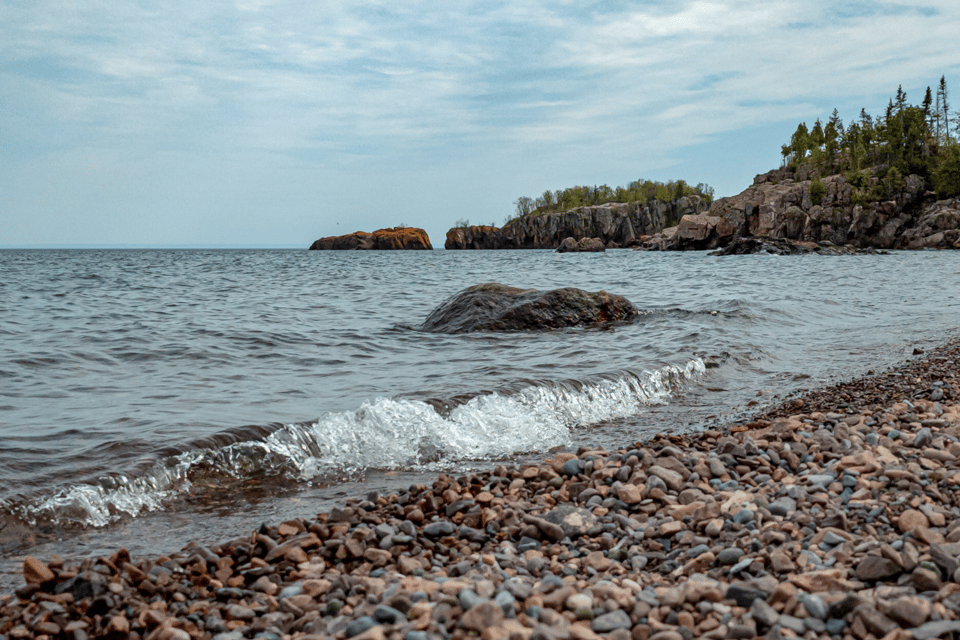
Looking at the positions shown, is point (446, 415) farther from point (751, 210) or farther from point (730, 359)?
point (751, 210)

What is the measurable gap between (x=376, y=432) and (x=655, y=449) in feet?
8.42

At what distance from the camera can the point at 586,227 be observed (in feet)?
397

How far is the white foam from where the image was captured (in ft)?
15.6

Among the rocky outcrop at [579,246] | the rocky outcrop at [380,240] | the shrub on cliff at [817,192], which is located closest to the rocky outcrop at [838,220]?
the shrub on cliff at [817,192]

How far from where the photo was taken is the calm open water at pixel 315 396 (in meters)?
4.84

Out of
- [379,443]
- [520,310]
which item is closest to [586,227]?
[520,310]

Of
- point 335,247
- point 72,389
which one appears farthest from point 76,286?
point 335,247

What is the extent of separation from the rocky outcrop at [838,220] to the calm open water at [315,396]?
62701mm

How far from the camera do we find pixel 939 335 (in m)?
11.4

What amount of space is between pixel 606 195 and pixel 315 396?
479ft

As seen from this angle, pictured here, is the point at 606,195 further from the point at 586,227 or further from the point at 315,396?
the point at 315,396

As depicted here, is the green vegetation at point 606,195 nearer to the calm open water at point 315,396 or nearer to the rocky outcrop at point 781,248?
the rocky outcrop at point 781,248

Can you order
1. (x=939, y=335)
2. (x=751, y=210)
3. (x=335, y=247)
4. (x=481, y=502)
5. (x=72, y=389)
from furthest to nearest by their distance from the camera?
(x=335, y=247), (x=751, y=210), (x=939, y=335), (x=72, y=389), (x=481, y=502)

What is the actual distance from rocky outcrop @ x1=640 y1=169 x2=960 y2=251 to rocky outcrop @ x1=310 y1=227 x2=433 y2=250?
261ft
